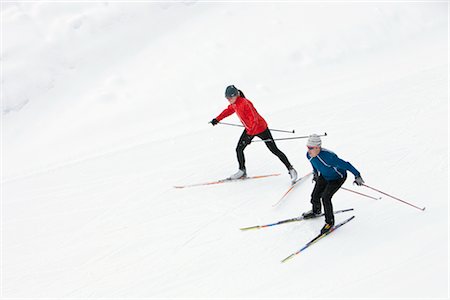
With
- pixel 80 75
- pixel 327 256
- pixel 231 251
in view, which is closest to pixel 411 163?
pixel 327 256

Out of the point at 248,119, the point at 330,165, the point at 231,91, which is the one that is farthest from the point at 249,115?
the point at 330,165

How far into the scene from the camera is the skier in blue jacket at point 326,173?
16.6 feet

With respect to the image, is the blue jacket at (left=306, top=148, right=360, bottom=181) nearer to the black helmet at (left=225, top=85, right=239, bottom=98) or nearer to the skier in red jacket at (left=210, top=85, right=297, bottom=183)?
the skier in red jacket at (left=210, top=85, right=297, bottom=183)

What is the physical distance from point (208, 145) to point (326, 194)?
3.74m

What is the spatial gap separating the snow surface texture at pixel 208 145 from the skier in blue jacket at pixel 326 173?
1.20ft

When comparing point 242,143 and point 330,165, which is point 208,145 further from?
point 330,165

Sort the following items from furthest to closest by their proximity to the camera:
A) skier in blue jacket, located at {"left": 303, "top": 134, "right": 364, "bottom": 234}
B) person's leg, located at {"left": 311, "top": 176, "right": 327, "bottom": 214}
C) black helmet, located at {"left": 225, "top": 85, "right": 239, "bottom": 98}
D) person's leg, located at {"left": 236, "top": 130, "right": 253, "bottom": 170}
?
person's leg, located at {"left": 236, "top": 130, "right": 253, "bottom": 170}, black helmet, located at {"left": 225, "top": 85, "right": 239, "bottom": 98}, person's leg, located at {"left": 311, "top": 176, "right": 327, "bottom": 214}, skier in blue jacket, located at {"left": 303, "top": 134, "right": 364, "bottom": 234}

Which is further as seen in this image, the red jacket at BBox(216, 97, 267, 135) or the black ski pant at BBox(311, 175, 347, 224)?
the red jacket at BBox(216, 97, 267, 135)

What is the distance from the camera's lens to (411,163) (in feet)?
23.2

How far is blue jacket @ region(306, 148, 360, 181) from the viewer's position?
512 centimetres

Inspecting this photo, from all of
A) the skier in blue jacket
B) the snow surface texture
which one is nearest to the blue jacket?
the skier in blue jacket

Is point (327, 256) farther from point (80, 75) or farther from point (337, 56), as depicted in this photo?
point (80, 75)

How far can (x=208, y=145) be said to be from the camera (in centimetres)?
872

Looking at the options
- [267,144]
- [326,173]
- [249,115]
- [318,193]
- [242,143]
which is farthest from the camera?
[242,143]
